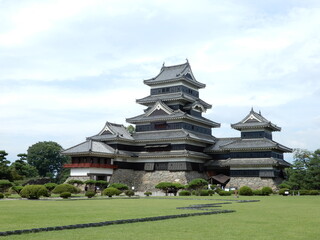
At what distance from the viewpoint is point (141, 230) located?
51.6 feet

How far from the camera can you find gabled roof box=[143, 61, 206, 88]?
69975mm

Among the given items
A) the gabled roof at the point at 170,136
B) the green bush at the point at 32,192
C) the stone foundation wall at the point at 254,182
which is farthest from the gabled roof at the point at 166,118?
the green bush at the point at 32,192

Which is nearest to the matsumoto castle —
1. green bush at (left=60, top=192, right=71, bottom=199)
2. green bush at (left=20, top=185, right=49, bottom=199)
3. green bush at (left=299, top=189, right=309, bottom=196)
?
green bush at (left=299, top=189, right=309, bottom=196)

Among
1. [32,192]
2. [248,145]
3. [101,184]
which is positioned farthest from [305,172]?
[32,192]

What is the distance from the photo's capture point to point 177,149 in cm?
6406

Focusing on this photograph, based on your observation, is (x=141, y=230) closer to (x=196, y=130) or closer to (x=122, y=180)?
(x=122, y=180)

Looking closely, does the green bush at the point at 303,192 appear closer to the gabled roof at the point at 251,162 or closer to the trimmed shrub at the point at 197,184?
the gabled roof at the point at 251,162

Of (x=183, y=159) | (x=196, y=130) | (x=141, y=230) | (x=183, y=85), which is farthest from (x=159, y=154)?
(x=141, y=230)

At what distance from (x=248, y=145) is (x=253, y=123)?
393 centimetres

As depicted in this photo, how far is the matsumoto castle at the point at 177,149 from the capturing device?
62.3 meters

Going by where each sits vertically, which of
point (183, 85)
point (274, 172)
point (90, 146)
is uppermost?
point (183, 85)

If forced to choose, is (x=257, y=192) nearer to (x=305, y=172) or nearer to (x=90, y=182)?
(x=305, y=172)

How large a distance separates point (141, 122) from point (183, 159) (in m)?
11.6

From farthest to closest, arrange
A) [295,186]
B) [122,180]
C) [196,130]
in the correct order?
1. [196,130]
2. [122,180]
3. [295,186]
